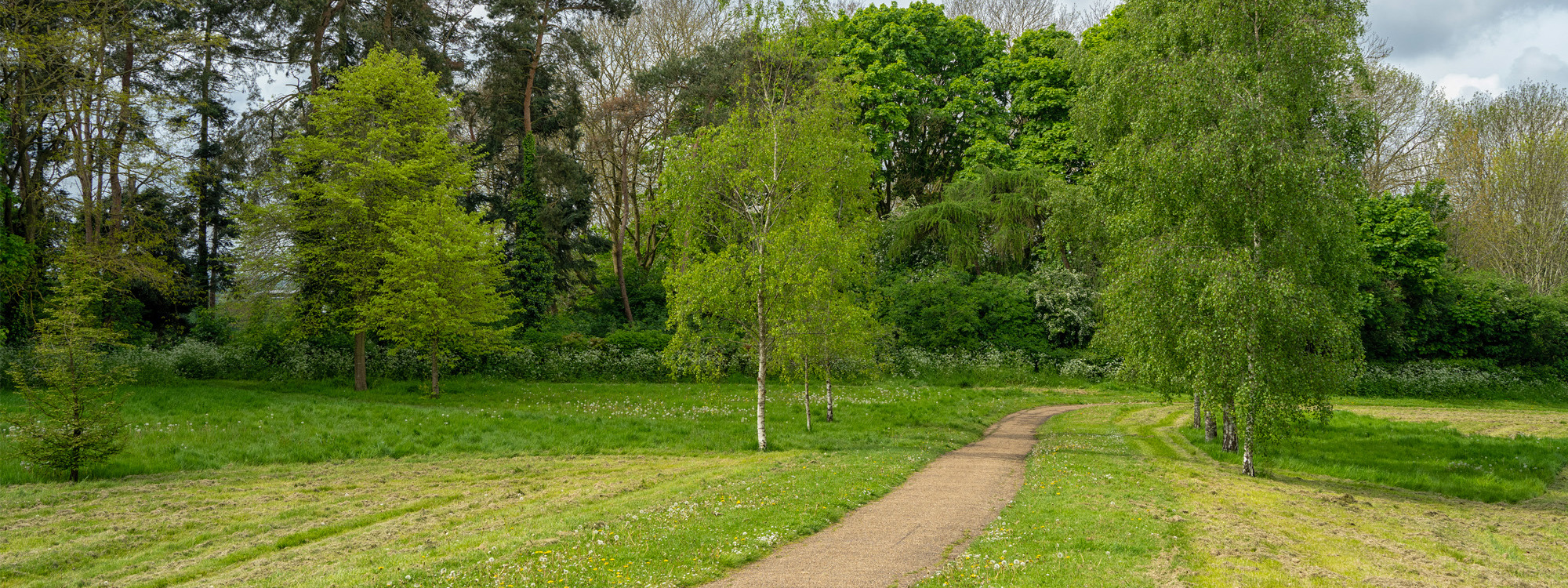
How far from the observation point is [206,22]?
38094 mm

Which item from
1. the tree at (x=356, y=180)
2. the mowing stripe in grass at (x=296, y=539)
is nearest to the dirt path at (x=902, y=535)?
the mowing stripe in grass at (x=296, y=539)

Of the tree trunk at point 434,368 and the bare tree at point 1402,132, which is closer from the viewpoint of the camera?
the tree trunk at point 434,368

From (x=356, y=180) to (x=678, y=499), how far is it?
23.6m

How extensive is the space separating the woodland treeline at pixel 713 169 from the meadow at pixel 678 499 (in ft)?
12.0

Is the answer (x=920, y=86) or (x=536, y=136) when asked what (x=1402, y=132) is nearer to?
(x=920, y=86)

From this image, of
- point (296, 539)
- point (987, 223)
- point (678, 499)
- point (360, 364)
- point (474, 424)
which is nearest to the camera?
point (296, 539)

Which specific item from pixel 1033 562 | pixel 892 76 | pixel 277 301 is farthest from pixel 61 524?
pixel 892 76

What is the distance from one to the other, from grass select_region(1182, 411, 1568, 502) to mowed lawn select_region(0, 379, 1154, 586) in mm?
8432

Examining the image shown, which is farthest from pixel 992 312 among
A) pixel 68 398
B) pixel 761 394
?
pixel 68 398

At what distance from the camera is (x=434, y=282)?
92.0ft

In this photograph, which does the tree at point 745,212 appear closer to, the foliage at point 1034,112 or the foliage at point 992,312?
the foliage at point 992,312

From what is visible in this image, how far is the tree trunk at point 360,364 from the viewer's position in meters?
31.4

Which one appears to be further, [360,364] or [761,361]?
[360,364]

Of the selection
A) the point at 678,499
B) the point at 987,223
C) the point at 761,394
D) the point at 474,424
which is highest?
the point at 987,223
